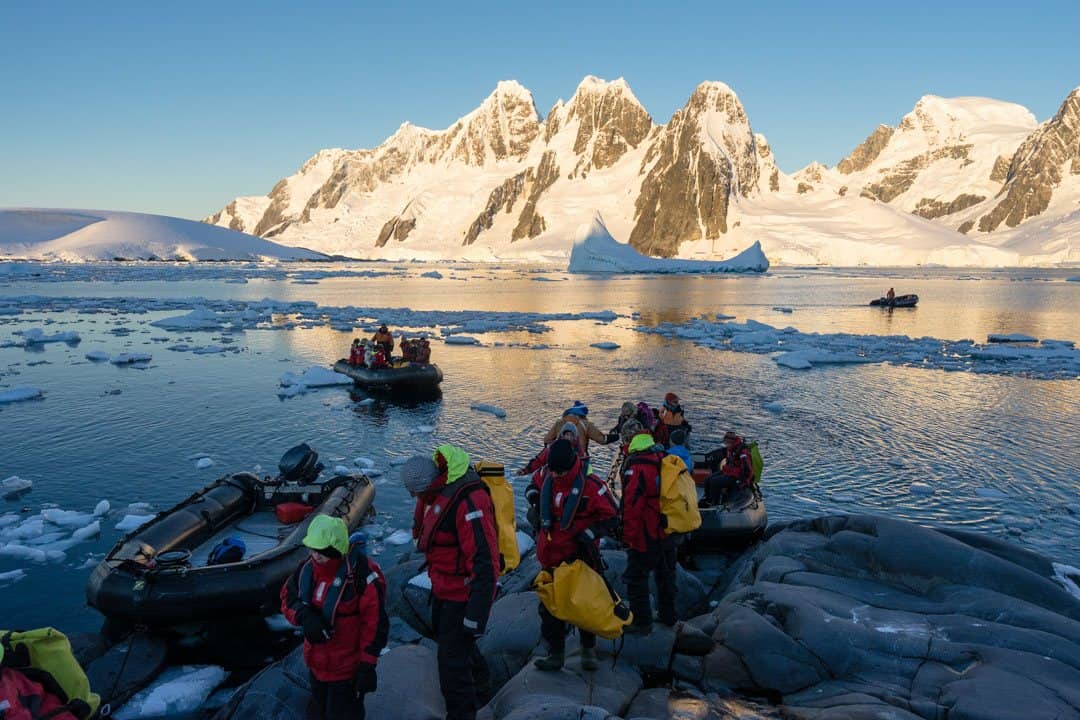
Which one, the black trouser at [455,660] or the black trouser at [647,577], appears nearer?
the black trouser at [455,660]

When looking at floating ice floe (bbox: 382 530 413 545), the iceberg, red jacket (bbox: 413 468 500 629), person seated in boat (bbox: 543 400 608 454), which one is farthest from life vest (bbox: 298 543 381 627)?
the iceberg

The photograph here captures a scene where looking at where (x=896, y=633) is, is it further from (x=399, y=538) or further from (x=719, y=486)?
(x=399, y=538)

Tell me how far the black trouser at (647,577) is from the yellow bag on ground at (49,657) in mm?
4241

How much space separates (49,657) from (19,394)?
60.4 feet

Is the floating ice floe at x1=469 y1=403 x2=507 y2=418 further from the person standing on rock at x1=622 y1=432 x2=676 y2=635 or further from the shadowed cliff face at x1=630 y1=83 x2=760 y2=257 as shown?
the shadowed cliff face at x1=630 y1=83 x2=760 y2=257

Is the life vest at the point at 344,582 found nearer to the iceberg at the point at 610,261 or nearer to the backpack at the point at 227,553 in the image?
the backpack at the point at 227,553

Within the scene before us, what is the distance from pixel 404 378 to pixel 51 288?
188ft

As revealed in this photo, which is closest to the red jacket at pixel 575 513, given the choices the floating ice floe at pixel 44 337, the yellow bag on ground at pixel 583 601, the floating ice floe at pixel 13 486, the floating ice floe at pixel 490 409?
the yellow bag on ground at pixel 583 601

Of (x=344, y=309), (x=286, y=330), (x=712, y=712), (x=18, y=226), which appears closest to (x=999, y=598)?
(x=712, y=712)

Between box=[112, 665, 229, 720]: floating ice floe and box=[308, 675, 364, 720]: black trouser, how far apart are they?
3.01m

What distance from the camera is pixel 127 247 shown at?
127 meters

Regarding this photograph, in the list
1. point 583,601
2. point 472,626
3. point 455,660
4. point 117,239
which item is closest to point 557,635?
point 583,601

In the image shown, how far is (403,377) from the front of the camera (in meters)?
20.8

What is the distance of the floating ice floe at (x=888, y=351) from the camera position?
26047 millimetres
